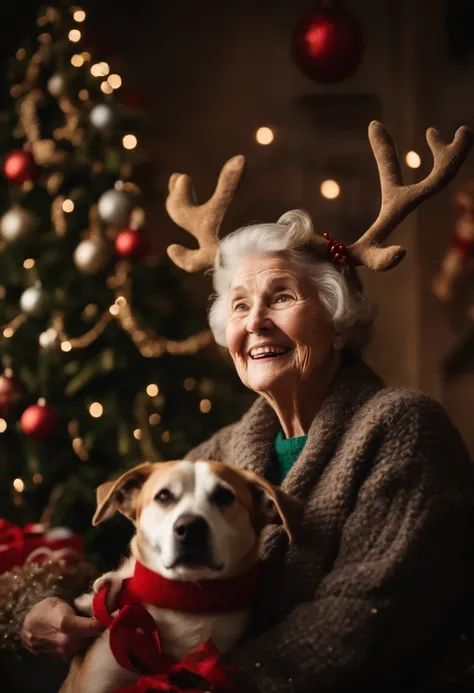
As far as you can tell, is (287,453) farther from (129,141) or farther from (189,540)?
(129,141)

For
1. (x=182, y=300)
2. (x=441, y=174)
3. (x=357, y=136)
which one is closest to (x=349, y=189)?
(x=357, y=136)

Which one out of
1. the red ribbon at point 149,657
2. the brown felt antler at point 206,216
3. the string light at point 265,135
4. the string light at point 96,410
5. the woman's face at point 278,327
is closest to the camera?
the red ribbon at point 149,657

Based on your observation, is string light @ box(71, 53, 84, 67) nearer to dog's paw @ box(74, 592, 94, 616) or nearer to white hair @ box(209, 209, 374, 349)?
white hair @ box(209, 209, 374, 349)

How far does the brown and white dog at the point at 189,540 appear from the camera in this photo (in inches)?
51.2

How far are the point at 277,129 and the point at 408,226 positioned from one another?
2.37ft

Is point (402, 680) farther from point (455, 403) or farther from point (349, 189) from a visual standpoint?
point (349, 189)

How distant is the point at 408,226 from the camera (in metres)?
3.36

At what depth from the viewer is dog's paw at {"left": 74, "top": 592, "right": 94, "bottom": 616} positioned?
1.52 m

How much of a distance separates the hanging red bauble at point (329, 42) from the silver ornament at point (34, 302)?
3.97 feet

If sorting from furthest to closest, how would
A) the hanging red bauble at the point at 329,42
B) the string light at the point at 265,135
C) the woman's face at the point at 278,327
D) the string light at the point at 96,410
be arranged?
the string light at the point at 265,135
the string light at the point at 96,410
the hanging red bauble at the point at 329,42
the woman's face at the point at 278,327

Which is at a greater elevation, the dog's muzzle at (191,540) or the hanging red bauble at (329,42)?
the hanging red bauble at (329,42)

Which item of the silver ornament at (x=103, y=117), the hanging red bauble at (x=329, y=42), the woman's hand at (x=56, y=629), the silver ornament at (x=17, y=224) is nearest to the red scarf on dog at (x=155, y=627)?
the woman's hand at (x=56, y=629)

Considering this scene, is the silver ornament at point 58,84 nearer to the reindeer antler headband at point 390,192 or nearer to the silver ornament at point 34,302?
the silver ornament at point 34,302

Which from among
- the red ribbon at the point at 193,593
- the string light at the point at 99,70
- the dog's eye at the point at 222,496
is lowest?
the red ribbon at the point at 193,593
